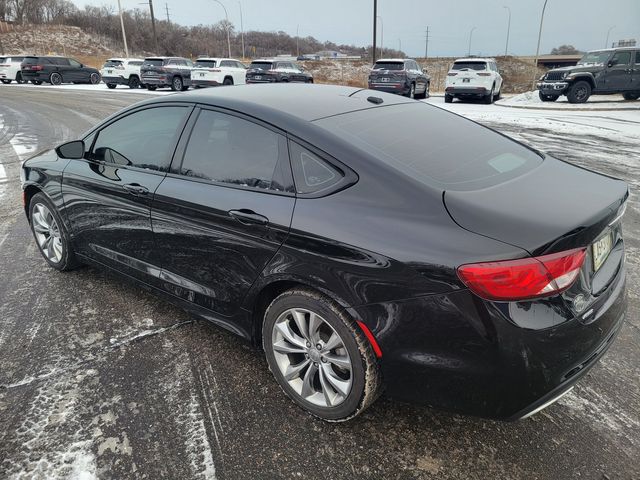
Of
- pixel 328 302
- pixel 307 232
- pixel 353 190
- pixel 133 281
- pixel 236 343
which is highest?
pixel 353 190

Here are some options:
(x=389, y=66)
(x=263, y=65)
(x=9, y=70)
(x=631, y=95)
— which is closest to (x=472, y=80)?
(x=389, y=66)

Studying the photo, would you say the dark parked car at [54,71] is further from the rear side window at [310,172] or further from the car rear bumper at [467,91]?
the rear side window at [310,172]

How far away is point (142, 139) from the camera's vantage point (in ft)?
10.8

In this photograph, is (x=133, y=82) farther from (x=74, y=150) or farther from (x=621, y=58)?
(x=74, y=150)

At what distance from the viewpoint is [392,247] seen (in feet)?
6.60

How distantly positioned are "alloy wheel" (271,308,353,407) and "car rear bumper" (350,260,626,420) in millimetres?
246

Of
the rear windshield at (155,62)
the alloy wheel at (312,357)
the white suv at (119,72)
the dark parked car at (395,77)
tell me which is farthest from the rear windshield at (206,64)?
the alloy wheel at (312,357)

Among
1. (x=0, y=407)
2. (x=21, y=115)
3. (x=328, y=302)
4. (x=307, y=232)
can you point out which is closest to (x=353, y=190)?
(x=307, y=232)

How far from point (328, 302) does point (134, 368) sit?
4.49 ft

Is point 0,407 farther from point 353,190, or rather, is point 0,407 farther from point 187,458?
point 353,190

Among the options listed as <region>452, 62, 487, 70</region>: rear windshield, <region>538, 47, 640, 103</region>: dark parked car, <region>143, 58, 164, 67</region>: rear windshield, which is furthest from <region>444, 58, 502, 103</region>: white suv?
<region>143, 58, 164, 67</region>: rear windshield

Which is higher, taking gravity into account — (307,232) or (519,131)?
(307,232)

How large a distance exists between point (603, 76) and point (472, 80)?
17.1 feet

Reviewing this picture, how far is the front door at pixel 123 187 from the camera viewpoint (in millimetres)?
3098
